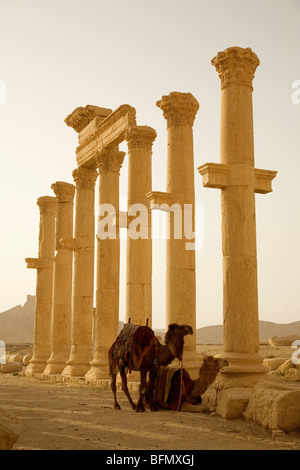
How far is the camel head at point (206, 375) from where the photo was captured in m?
12.9

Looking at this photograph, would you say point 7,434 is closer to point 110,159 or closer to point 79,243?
point 110,159

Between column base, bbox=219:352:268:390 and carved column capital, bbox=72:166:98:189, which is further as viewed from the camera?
carved column capital, bbox=72:166:98:189

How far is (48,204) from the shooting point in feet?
104

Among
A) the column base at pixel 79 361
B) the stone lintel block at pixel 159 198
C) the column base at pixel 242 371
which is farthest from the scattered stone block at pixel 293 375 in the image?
the stone lintel block at pixel 159 198

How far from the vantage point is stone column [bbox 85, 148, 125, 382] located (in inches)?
859

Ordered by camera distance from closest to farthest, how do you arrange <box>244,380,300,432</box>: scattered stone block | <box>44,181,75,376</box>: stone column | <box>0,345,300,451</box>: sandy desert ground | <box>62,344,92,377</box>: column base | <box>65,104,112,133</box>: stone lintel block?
1. <box>0,345,300,451</box>: sandy desert ground
2. <box>244,380,300,432</box>: scattered stone block
3. <box>62,344,92,377</box>: column base
4. <box>65,104,112,133</box>: stone lintel block
5. <box>44,181,75,376</box>: stone column

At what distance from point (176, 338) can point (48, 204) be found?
20.0 metres

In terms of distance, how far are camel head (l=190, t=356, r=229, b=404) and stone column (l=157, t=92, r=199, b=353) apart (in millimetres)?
3918

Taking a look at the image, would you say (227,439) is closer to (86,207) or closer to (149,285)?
(149,285)

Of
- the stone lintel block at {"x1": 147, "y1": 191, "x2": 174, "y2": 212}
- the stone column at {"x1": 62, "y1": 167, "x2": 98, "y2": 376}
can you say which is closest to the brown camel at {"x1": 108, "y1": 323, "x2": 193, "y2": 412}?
the stone lintel block at {"x1": 147, "y1": 191, "x2": 174, "y2": 212}

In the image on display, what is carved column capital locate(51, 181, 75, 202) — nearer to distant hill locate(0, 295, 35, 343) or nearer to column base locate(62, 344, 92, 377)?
column base locate(62, 344, 92, 377)

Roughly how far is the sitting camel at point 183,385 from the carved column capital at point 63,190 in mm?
17164
